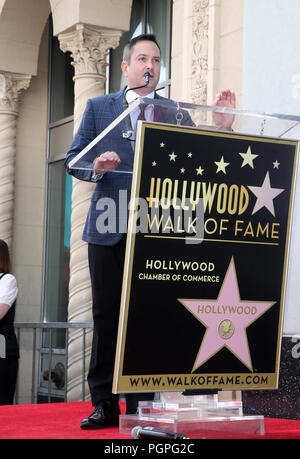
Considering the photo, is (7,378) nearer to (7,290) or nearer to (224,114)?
(7,290)

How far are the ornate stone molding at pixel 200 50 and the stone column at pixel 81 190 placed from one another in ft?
10.8

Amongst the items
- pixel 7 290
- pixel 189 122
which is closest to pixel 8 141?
pixel 7 290

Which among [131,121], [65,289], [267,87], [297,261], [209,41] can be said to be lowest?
[65,289]

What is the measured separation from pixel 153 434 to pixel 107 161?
114cm

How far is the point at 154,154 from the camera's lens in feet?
10.2

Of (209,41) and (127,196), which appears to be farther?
(209,41)

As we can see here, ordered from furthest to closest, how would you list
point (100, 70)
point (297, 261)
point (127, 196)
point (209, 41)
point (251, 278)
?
point (100, 70) < point (209, 41) < point (297, 261) < point (127, 196) < point (251, 278)

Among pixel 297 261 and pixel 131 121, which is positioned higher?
pixel 131 121

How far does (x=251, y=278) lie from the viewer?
10.8ft

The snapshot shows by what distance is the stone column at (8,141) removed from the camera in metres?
11.7

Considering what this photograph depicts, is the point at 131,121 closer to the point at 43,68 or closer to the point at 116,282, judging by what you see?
the point at 116,282
